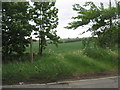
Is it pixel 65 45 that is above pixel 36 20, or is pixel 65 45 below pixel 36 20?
below

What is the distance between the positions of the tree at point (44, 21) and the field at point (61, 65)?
1.73 ft

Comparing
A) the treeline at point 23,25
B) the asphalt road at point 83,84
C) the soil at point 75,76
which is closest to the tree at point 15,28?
the treeline at point 23,25

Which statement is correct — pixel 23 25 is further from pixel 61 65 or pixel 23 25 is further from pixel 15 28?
pixel 61 65

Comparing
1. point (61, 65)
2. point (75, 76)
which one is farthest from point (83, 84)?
point (61, 65)

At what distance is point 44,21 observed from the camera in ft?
22.7

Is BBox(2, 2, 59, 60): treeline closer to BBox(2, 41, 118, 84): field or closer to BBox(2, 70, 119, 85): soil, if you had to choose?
BBox(2, 41, 118, 84): field

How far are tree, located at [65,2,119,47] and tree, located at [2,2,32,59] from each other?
5.22ft

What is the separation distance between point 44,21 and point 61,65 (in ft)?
6.58

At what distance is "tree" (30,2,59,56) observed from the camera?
6.83m

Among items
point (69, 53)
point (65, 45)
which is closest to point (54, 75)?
point (69, 53)

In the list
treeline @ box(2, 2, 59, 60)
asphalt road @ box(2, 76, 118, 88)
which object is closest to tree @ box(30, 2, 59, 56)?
treeline @ box(2, 2, 59, 60)

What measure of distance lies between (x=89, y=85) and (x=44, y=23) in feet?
10.2

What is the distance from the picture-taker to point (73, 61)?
6.16m

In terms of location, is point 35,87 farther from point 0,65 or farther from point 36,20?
point 36,20
